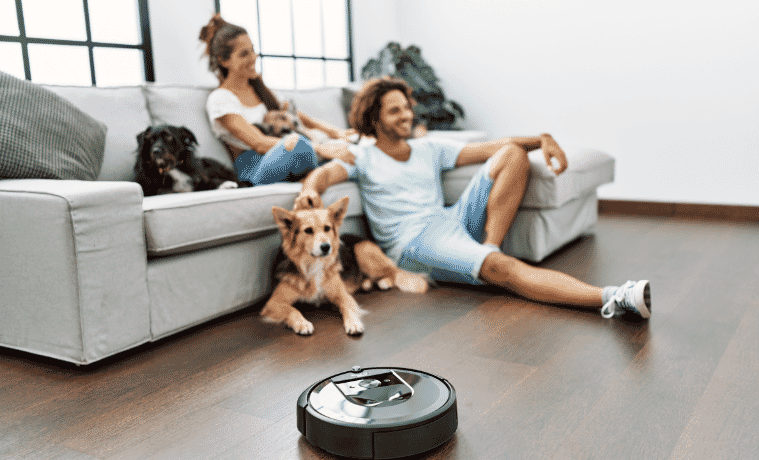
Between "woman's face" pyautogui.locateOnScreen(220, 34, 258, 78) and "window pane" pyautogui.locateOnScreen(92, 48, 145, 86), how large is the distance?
27.7 inches

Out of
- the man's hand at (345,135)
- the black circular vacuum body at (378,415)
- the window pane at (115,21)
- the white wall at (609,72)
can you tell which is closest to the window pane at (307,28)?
the white wall at (609,72)

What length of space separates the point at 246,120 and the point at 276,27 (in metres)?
1.74

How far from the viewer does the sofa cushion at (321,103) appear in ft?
11.0

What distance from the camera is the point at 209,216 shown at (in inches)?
76.7

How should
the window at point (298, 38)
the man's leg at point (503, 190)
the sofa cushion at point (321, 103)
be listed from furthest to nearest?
1. the window at point (298, 38)
2. the sofa cushion at point (321, 103)
3. the man's leg at point (503, 190)

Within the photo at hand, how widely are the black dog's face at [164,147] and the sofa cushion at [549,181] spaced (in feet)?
4.05

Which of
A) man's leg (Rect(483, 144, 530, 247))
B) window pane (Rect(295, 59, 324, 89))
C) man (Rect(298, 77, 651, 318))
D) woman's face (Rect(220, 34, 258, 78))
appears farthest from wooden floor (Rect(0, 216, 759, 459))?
window pane (Rect(295, 59, 324, 89))

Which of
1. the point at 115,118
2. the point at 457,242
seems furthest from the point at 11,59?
the point at 457,242

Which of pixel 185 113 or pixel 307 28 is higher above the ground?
pixel 307 28

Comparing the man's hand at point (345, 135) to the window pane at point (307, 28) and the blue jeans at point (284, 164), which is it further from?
the window pane at point (307, 28)

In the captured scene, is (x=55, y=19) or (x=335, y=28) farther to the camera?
(x=335, y=28)

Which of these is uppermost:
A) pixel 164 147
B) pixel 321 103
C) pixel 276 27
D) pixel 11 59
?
pixel 276 27

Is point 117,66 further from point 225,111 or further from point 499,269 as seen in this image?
point 499,269

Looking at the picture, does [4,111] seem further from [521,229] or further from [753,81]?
[753,81]
